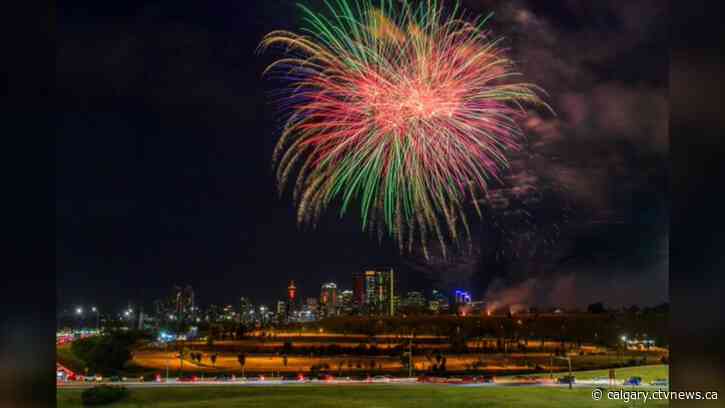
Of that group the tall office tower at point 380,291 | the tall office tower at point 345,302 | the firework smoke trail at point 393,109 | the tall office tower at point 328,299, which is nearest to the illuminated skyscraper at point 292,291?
the tall office tower at point 328,299

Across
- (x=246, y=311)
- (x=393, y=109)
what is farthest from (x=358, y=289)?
(x=393, y=109)

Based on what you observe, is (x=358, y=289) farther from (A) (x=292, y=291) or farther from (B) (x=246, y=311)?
(B) (x=246, y=311)

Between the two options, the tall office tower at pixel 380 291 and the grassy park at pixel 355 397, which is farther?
the tall office tower at pixel 380 291

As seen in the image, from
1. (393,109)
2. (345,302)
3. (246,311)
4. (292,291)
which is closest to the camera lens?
(393,109)

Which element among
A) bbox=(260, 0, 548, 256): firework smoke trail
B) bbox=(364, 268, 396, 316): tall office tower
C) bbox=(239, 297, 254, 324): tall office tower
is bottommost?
bbox=(239, 297, 254, 324): tall office tower

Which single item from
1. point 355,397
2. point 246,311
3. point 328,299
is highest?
point 328,299

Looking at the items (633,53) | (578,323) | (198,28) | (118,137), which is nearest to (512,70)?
(633,53)

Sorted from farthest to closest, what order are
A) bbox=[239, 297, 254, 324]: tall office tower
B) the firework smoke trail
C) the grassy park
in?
1. bbox=[239, 297, 254, 324]: tall office tower
2. the grassy park
3. the firework smoke trail

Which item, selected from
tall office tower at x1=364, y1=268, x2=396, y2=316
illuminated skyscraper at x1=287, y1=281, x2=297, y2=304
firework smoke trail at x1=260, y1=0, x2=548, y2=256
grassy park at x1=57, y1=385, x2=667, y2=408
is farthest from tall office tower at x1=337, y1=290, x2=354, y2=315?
firework smoke trail at x1=260, y1=0, x2=548, y2=256

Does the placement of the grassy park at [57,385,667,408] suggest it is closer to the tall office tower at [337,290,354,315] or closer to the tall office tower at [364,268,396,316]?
the tall office tower at [364,268,396,316]

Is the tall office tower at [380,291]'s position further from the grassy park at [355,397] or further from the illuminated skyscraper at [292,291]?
the grassy park at [355,397]

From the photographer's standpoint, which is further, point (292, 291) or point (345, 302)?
point (345, 302)
